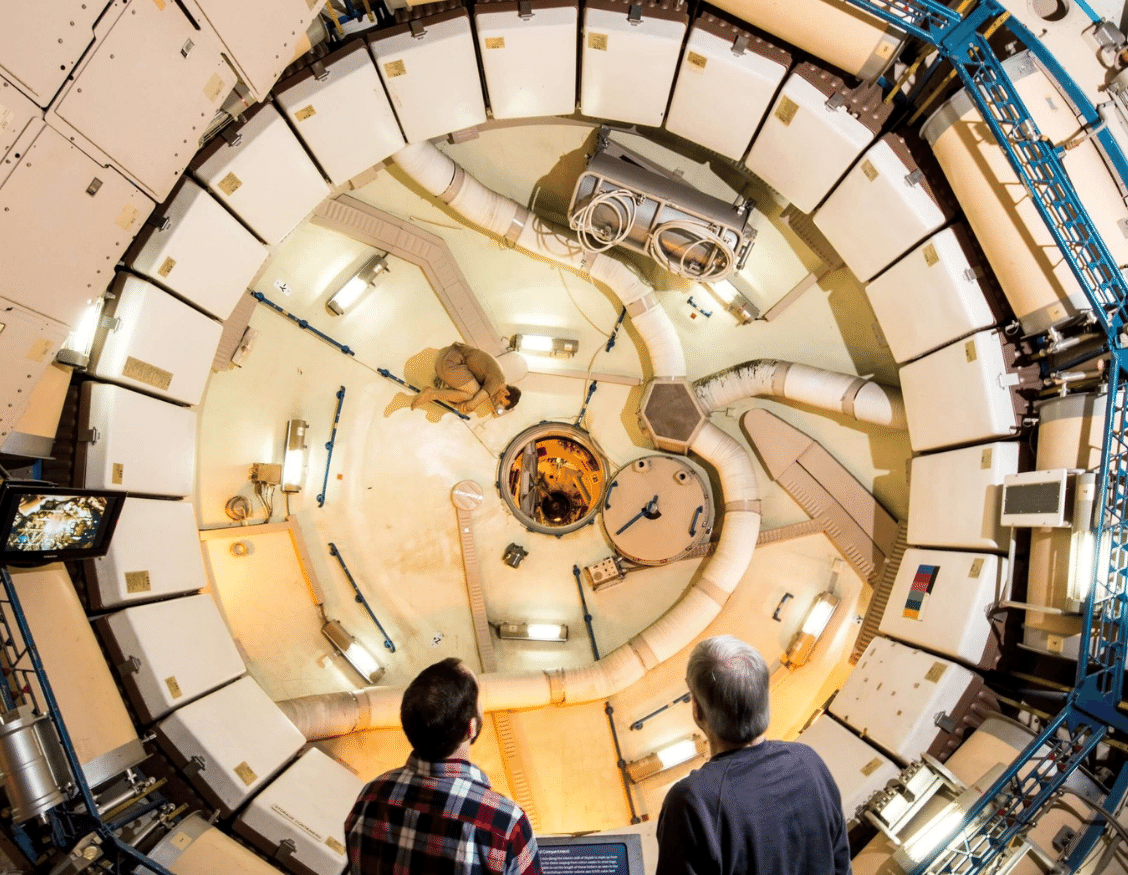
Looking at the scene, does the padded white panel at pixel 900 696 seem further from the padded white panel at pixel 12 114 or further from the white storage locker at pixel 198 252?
the padded white panel at pixel 12 114

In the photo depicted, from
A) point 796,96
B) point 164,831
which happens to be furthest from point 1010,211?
point 164,831

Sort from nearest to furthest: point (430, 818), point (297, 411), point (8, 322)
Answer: point (430, 818) < point (8, 322) < point (297, 411)

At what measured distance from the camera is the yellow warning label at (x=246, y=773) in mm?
4102

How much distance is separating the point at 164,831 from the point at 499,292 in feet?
14.3

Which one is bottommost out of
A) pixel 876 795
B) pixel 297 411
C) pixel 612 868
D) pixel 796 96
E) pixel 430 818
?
pixel 612 868

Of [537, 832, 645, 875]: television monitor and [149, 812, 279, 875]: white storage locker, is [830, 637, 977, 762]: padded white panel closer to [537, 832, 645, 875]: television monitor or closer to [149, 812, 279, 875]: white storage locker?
[537, 832, 645, 875]: television monitor

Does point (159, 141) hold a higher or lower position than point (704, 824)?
higher

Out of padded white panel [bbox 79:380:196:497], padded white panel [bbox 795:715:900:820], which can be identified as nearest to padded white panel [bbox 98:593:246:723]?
padded white panel [bbox 79:380:196:497]

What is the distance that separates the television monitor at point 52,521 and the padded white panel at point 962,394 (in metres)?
4.87

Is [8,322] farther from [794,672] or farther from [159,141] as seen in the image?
[794,672]

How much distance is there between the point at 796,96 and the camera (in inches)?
177

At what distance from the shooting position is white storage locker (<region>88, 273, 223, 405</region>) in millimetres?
4016

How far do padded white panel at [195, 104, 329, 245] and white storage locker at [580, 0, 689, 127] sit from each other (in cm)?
196

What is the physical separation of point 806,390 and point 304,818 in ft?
14.9
